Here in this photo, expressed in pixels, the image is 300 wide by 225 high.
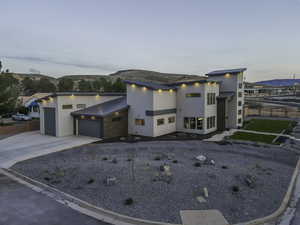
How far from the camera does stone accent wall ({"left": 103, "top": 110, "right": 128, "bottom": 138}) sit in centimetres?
1888

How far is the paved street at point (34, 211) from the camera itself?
5.69 m

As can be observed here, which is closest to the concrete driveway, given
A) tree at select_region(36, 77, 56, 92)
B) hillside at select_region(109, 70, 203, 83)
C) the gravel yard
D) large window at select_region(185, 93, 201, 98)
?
the gravel yard

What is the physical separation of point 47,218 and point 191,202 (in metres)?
4.85

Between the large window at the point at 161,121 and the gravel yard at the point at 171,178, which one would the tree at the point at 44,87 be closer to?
the large window at the point at 161,121

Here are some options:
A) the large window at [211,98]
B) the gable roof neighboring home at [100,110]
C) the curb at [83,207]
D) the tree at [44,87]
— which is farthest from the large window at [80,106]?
the tree at [44,87]

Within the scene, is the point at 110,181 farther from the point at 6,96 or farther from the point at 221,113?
the point at 221,113

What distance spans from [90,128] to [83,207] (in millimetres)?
13705

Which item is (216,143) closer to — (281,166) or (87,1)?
(281,166)

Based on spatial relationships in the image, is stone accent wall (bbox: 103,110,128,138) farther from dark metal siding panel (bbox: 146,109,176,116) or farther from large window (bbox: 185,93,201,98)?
large window (bbox: 185,93,201,98)

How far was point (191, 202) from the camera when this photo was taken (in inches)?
264

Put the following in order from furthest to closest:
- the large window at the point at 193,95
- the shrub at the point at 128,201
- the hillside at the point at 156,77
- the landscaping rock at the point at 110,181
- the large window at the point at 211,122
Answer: the hillside at the point at 156,77
the large window at the point at 211,122
the large window at the point at 193,95
the landscaping rock at the point at 110,181
the shrub at the point at 128,201

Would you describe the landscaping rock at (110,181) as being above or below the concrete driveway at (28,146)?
above

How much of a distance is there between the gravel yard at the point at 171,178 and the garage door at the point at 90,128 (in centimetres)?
466

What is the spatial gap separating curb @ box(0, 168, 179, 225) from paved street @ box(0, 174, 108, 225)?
0.20 m
